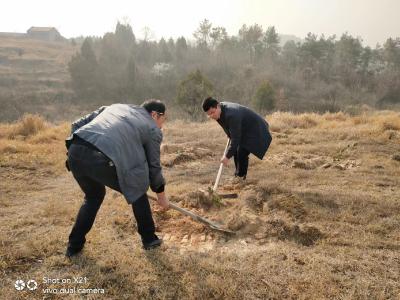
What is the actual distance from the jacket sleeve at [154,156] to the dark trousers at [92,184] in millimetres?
176

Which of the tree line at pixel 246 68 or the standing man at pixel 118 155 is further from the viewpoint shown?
the tree line at pixel 246 68

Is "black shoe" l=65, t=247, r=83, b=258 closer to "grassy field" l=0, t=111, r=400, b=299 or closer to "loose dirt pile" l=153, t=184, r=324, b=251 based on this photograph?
"grassy field" l=0, t=111, r=400, b=299

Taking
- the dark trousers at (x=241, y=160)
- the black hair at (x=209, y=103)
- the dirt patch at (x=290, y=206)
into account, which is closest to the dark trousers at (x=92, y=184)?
the dirt patch at (x=290, y=206)

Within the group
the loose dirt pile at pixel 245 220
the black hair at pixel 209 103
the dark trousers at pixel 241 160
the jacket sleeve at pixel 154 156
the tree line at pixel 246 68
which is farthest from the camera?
the tree line at pixel 246 68

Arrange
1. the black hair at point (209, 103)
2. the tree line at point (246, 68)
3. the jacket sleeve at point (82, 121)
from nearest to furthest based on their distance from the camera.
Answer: the jacket sleeve at point (82, 121) → the black hair at point (209, 103) → the tree line at point (246, 68)

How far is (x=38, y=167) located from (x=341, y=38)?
44768mm

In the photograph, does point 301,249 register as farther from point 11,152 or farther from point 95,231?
point 11,152

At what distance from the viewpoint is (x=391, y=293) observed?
107 inches

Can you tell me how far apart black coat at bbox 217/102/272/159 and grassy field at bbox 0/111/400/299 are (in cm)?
55

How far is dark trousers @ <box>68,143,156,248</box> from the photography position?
266 centimetres

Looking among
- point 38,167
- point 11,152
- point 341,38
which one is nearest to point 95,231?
point 38,167

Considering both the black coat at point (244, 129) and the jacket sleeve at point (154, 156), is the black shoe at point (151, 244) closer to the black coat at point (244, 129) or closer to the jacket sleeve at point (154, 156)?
the jacket sleeve at point (154, 156)

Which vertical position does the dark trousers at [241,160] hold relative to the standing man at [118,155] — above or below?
below

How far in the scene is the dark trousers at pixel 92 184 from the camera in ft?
8.73
